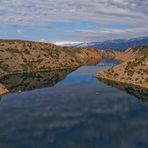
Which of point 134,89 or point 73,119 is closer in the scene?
point 73,119

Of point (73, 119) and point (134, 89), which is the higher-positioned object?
point (73, 119)

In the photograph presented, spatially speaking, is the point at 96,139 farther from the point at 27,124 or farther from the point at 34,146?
the point at 27,124

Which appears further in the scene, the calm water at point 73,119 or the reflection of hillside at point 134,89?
the reflection of hillside at point 134,89

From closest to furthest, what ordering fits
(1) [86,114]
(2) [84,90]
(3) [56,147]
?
(3) [56,147] → (1) [86,114] → (2) [84,90]

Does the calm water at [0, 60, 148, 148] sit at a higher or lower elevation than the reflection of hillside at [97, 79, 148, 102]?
higher

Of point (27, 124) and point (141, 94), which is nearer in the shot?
point (27, 124)

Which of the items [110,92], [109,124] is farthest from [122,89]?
[109,124]

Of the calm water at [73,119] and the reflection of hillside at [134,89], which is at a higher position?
the calm water at [73,119]

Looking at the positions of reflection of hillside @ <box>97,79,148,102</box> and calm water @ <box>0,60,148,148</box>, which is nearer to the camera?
calm water @ <box>0,60,148,148</box>
